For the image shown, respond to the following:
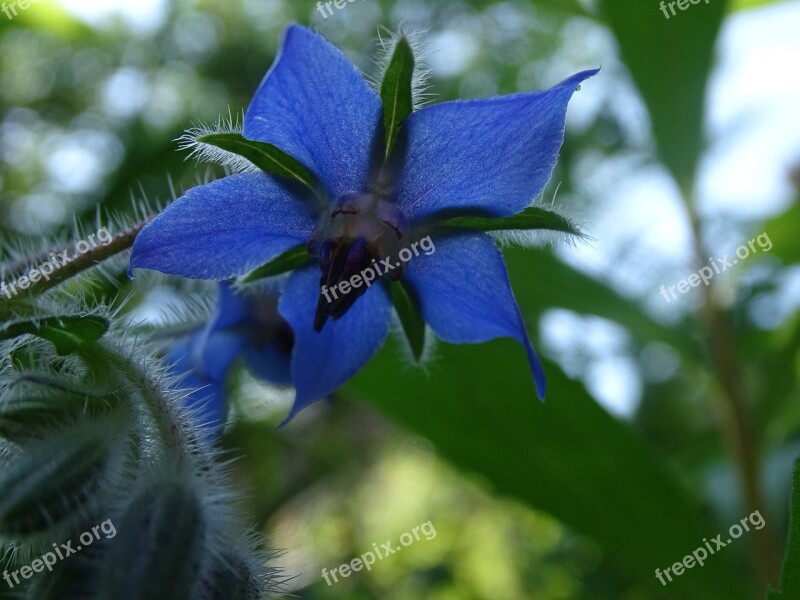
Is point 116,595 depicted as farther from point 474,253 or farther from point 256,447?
point 256,447

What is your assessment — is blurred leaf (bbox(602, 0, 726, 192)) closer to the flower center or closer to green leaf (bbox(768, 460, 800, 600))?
the flower center

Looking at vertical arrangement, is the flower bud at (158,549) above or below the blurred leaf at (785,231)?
above

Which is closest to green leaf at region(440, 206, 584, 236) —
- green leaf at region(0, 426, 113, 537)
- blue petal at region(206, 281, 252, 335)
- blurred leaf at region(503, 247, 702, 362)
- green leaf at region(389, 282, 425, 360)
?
green leaf at region(389, 282, 425, 360)

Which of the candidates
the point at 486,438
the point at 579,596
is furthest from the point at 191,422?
the point at 579,596

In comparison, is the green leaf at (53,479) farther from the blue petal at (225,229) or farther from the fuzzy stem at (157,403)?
the blue petal at (225,229)

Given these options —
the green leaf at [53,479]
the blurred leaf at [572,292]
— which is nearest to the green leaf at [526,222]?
the green leaf at [53,479]
